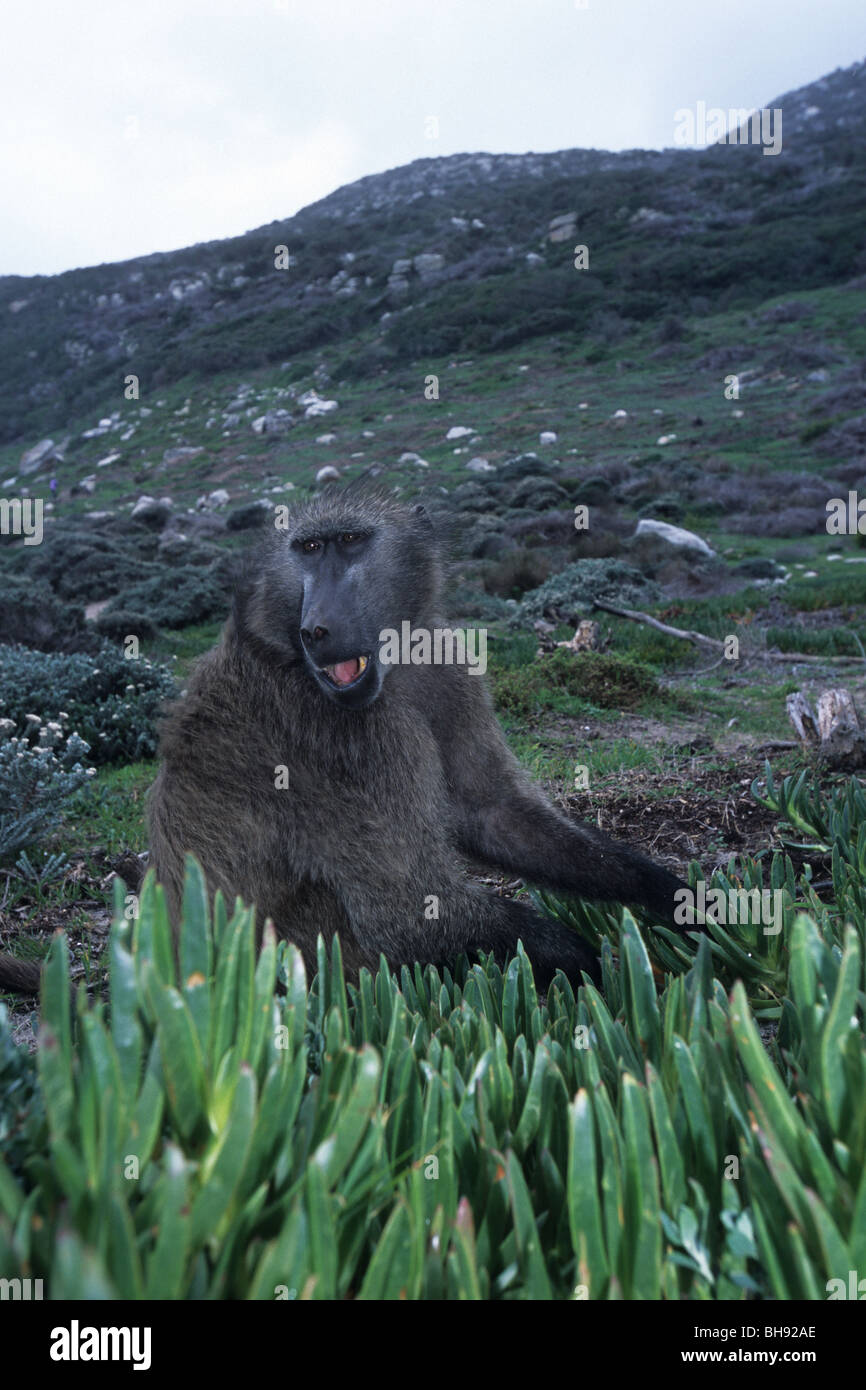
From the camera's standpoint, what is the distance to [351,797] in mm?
2453

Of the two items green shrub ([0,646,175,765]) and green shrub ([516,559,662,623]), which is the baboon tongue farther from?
green shrub ([516,559,662,623])

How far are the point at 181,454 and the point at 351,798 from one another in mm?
32964

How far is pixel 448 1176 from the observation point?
0.93 metres

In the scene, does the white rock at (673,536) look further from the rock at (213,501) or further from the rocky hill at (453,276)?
the rocky hill at (453,276)

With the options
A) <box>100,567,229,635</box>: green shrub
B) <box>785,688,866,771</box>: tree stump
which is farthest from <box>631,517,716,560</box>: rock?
<box>785,688,866,771</box>: tree stump

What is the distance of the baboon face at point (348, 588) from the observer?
2.44m

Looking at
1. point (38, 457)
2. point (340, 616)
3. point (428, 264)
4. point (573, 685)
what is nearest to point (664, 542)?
point (573, 685)

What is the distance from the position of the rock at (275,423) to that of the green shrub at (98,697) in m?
26.7

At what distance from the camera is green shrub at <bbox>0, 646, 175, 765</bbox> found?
21.1 feet

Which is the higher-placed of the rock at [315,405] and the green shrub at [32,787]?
the rock at [315,405]

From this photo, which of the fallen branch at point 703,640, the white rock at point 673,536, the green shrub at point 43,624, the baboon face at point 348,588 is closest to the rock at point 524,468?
the white rock at point 673,536

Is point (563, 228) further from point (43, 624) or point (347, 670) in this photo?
point (347, 670)
